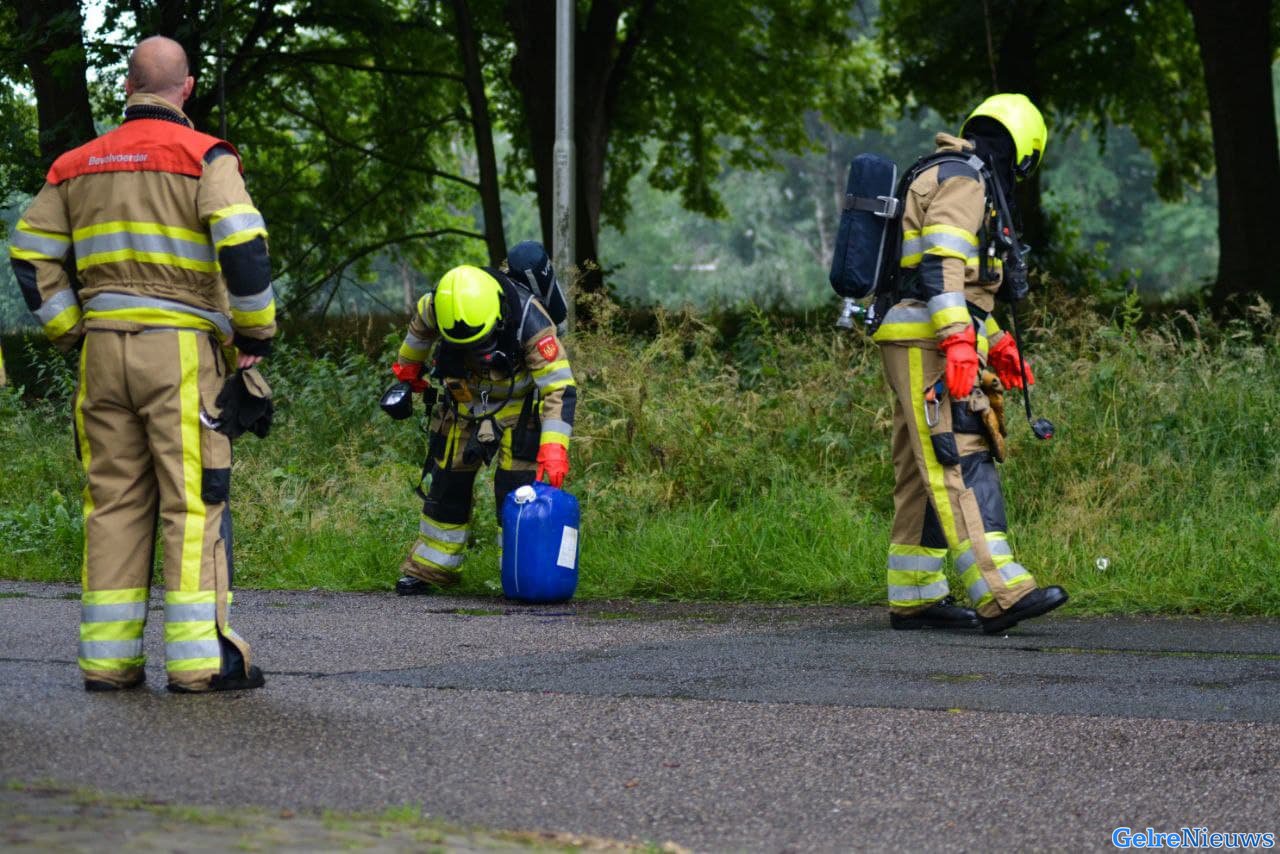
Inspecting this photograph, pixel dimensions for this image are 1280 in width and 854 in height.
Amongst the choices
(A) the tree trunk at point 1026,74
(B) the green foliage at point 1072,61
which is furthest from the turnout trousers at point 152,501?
(A) the tree trunk at point 1026,74

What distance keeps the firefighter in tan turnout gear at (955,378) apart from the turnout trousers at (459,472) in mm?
2033

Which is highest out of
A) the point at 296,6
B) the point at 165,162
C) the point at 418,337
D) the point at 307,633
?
the point at 296,6

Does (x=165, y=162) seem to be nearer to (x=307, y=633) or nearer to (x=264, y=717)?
(x=264, y=717)

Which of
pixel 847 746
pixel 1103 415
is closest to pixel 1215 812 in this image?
pixel 847 746

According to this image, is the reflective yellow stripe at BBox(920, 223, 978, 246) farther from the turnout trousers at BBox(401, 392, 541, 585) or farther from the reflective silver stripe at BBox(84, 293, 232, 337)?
the reflective silver stripe at BBox(84, 293, 232, 337)

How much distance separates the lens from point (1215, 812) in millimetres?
4094

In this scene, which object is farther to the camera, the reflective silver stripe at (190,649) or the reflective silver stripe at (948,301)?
the reflective silver stripe at (948,301)

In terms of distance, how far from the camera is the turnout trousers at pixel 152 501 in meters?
5.41

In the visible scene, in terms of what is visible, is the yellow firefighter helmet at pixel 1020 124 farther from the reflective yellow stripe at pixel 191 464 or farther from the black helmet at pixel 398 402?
the reflective yellow stripe at pixel 191 464

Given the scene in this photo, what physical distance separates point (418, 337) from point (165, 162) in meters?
3.30

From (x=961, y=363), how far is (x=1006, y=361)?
0.70 metres

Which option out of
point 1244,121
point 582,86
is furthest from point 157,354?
point 582,86

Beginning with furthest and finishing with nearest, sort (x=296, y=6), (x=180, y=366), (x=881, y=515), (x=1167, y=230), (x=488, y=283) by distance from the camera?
(x=1167, y=230), (x=296, y=6), (x=881, y=515), (x=488, y=283), (x=180, y=366)

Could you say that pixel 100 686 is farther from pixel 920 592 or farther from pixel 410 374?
pixel 410 374
